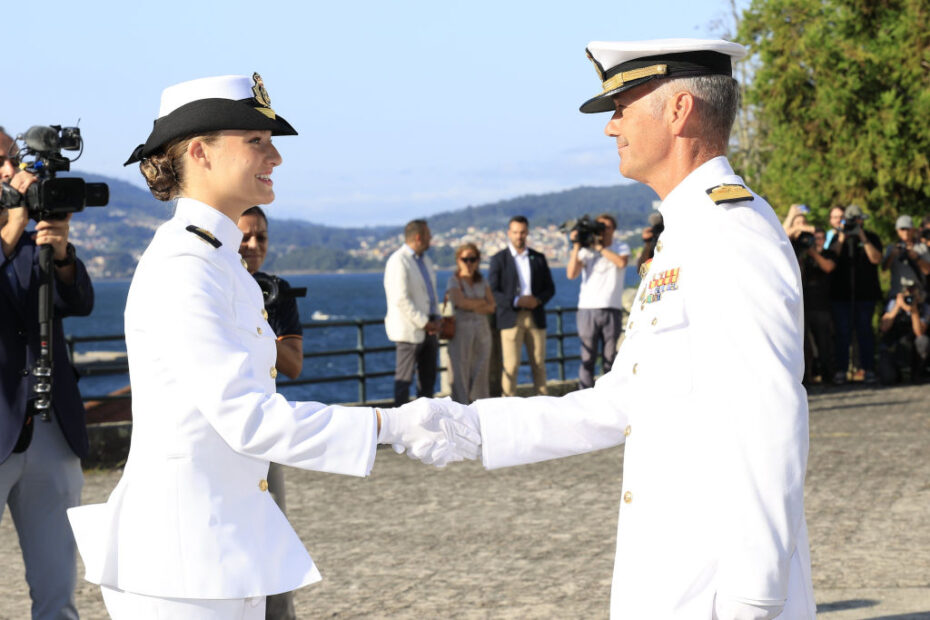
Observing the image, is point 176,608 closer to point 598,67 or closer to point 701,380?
point 701,380

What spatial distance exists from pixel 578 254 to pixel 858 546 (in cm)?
678

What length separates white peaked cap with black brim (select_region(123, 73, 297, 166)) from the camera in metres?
3.15

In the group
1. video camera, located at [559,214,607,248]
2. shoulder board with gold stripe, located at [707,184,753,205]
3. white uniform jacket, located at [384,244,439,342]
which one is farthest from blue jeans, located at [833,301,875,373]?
shoulder board with gold stripe, located at [707,184,753,205]

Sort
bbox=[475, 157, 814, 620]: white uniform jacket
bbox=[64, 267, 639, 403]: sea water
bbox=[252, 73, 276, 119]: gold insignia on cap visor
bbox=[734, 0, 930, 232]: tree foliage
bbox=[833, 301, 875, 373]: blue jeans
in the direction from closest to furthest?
bbox=[475, 157, 814, 620]: white uniform jacket < bbox=[252, 73, 276, 119]: gold insignia on cap visor < bbox=[833, 301, 875, 373]: blue jeans < bbox=[734, 0, 930, 232]: tree foliage < bbox=[64, 267, 639, 403]: sea water

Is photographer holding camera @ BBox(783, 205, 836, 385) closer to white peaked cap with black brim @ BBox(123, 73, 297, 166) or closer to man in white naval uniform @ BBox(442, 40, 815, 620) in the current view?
man in white naval uniform @ BBox(442, 40, 815, 620)

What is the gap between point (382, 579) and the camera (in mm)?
6336

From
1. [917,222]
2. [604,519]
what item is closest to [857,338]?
[917,222]

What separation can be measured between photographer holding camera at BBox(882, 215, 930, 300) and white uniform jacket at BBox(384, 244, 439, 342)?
6992 millimetres

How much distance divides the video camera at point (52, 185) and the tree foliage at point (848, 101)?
15.1 m

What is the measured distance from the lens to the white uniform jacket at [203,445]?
2791 millimetres

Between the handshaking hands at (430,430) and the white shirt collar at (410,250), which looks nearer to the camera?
the handshaking hands at (430,430)

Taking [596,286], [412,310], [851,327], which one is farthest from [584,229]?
[851,327]

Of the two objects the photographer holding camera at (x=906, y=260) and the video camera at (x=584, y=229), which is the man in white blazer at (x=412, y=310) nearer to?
the video camera at (x=584, y=229)

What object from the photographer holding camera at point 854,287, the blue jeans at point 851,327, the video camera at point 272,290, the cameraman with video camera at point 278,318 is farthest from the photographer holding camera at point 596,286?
the video camera at point 272,290
